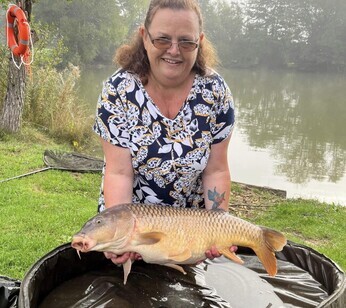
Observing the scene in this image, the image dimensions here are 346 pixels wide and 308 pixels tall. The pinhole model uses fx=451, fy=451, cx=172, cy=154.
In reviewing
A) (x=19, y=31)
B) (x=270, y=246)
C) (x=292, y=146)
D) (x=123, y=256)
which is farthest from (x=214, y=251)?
(x=292, y=146)

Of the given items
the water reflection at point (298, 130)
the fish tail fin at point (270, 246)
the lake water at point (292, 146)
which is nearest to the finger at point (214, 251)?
the fish tail fin at point (270, 246)

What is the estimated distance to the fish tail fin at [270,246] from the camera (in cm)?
199

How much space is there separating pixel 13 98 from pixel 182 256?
6.39 m

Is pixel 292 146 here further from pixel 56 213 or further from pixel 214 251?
pixel 214 251

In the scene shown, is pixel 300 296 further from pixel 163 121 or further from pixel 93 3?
pixel 93 3

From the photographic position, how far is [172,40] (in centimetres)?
195

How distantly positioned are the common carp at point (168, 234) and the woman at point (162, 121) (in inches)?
10.9

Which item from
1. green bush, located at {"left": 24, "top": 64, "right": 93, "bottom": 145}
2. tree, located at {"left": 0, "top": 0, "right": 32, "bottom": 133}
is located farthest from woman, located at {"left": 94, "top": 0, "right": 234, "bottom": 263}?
green bush, located at {"left": 24, "top": 64, "right": 93, "bottom": 145}

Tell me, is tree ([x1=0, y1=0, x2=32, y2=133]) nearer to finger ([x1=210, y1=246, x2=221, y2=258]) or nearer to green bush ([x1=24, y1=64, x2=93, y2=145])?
green bush ([x1=24, y1=64, x2=93, y2=145])

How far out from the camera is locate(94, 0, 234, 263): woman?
208 centimetres

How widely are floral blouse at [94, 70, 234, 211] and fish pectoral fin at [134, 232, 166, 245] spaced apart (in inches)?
16.5

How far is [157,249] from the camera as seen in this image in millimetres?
1835

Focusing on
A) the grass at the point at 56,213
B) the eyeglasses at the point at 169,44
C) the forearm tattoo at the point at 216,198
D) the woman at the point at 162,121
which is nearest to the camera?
the eyeglasses at the point at 169,44

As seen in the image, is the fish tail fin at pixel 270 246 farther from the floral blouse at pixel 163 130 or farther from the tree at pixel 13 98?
the tree at pixel 13 98
